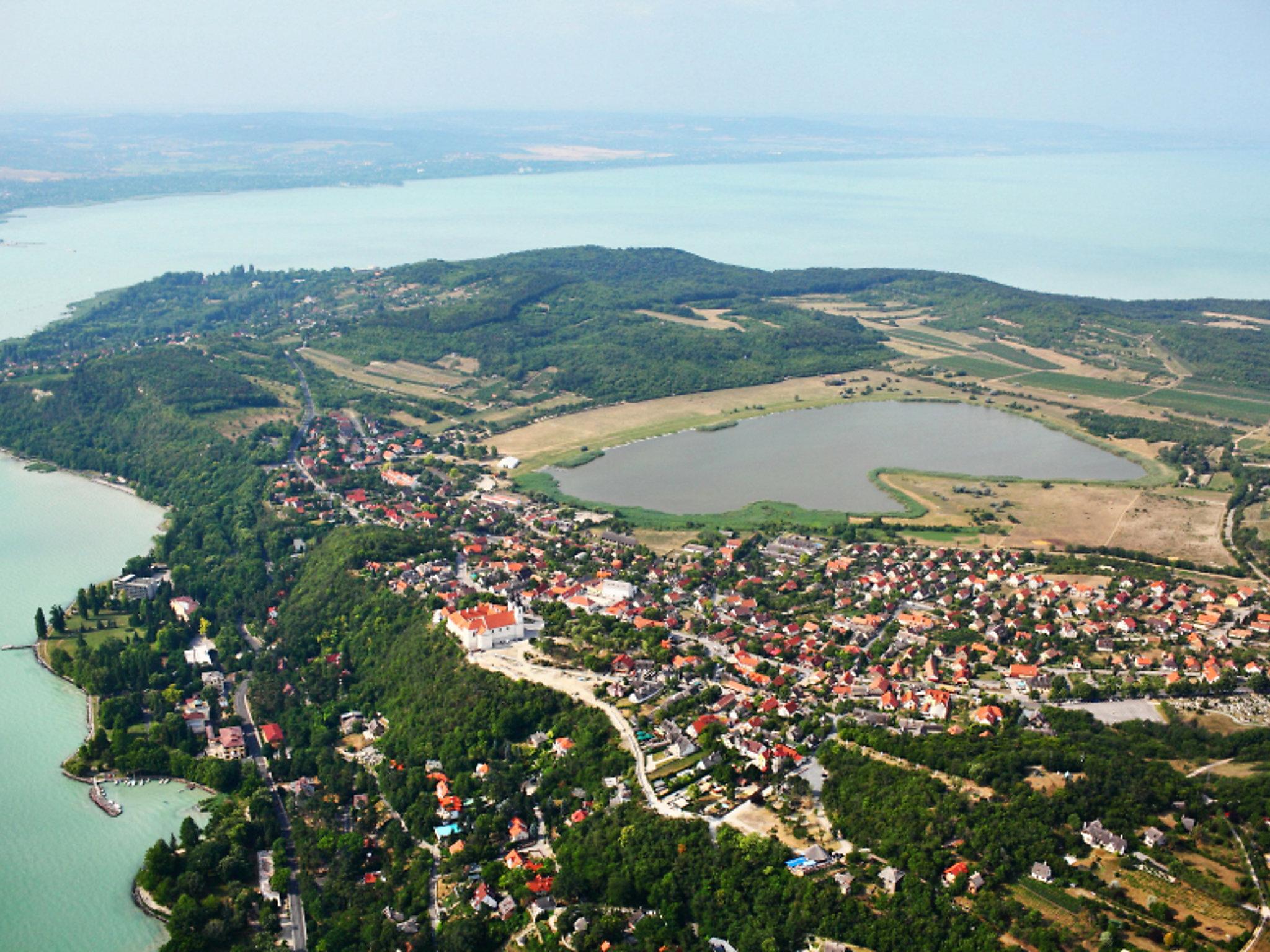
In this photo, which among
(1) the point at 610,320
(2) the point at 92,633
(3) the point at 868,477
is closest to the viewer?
(2) the point at 92,633

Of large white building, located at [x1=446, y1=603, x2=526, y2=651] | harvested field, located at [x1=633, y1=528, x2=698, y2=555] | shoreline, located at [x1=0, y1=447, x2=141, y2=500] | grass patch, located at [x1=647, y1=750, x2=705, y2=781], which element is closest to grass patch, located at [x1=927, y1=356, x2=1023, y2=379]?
harvested field, located at [x1=633, y1=528, x2=698, y2=555]

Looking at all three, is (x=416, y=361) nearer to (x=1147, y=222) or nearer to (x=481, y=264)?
(x=481, y=264)

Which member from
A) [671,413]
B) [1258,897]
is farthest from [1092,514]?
[1258,897]

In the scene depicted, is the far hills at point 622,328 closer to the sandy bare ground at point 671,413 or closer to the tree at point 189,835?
the sandy bare ground at point 671,413

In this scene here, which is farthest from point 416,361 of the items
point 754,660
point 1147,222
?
point 1147,222

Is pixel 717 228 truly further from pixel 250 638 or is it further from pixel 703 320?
pixel 250 638

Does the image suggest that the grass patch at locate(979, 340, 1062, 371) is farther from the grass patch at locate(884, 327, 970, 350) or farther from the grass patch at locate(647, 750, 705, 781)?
the grass patch at locate(647, 750, 705, 781)
